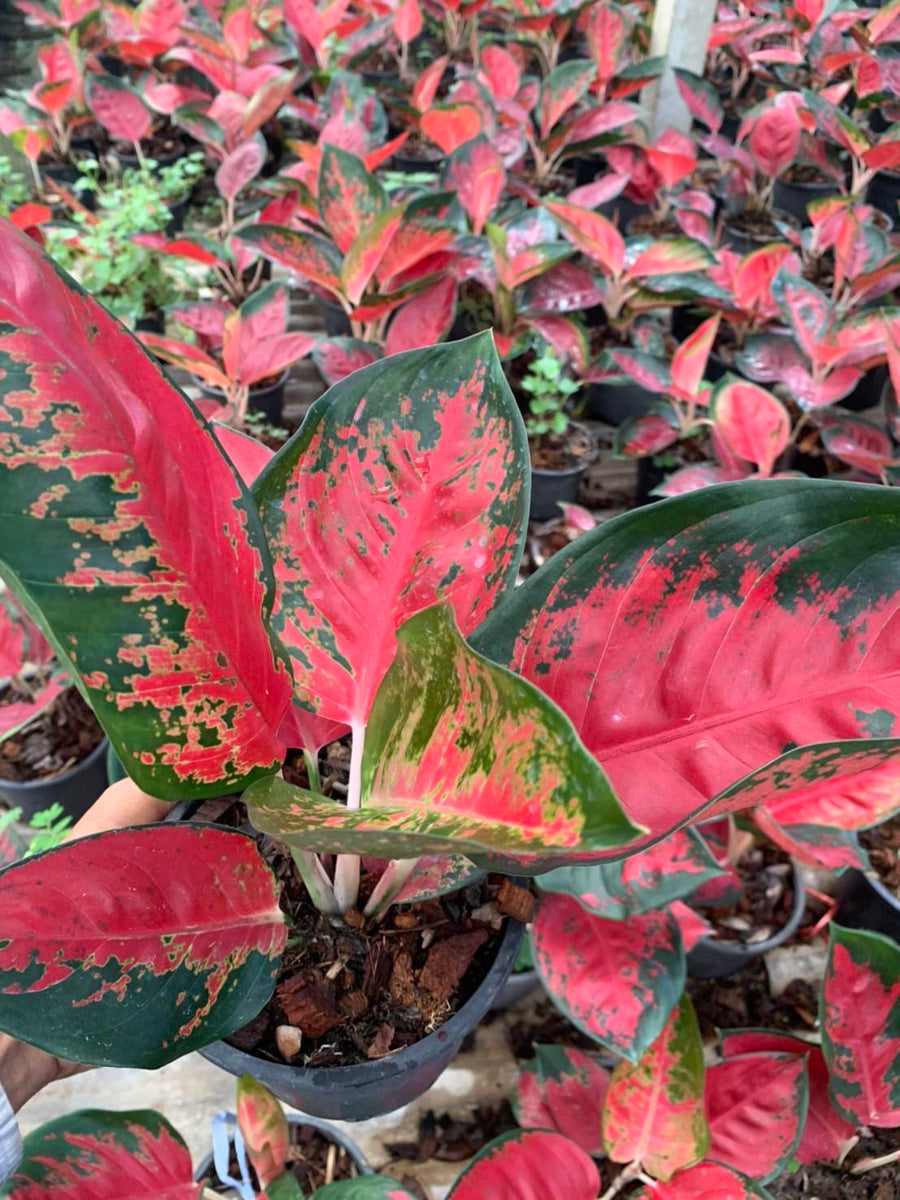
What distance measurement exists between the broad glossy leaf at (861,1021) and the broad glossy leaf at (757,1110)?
5 centimetres

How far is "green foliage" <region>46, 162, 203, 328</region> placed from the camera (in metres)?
1.84

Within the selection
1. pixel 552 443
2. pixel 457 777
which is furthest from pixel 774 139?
pixel 457 777

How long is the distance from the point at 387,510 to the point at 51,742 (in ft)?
3.13

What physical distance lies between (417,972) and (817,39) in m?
2.64

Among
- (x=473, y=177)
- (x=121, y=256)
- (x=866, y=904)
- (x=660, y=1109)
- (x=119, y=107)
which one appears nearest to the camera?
(x=660, y=1109)

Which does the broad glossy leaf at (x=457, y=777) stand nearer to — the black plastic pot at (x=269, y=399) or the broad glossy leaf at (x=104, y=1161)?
the broad glossy leaf at (x=104, y=1161)

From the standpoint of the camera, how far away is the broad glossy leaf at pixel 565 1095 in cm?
107

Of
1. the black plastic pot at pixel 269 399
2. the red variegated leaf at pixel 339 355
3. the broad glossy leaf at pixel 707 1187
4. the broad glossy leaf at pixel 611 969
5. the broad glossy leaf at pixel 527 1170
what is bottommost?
the broad glossy leaf at pixel 707 1187

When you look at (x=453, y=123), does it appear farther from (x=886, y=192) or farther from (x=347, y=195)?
(x=886, y=192)

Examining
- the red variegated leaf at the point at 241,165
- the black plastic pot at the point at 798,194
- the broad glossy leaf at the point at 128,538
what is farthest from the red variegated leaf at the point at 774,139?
the broad glossy leaf at the point at 128,538

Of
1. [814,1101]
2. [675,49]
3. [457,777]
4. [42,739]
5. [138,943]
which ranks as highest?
[675,49]

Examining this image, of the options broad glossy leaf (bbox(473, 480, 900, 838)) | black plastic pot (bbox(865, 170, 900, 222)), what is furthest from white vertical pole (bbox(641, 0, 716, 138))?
broad glossy leaf (bbox(473, 480, 900, 838))

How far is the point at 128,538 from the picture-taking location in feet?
1.57

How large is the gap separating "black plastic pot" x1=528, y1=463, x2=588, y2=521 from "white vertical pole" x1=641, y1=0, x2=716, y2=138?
4.25 ft
